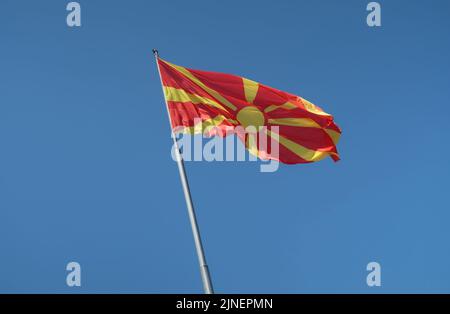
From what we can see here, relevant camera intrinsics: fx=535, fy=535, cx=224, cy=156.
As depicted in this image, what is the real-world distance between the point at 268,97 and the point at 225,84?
1.56 m

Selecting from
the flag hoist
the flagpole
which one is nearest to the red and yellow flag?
the flag hoist

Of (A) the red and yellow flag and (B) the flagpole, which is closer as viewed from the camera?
(B) the flagpole

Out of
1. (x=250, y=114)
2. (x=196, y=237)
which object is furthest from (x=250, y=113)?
(x=196, y=237)

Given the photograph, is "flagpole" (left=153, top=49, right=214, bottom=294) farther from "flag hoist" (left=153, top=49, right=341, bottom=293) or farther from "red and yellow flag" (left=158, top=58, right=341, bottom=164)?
"red and yellow flag" (left=158, top=58, right=341, bottom=164)

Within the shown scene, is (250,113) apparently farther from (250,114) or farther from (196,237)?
(196,237)

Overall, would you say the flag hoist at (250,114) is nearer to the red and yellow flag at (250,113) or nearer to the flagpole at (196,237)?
the red and yellow flag at (250,113)

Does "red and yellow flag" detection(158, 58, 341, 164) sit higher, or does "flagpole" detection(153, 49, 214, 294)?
"red and yellow flag" detection(158, 58, 341, 164)

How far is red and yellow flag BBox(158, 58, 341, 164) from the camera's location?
54.5ft

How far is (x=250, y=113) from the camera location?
17.7 m

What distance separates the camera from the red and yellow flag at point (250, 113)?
655 inches

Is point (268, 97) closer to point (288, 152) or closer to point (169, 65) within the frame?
point (288, 152)

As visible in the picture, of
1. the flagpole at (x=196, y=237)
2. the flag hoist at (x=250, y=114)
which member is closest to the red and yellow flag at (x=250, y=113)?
the flag hoist at (x=250, y=114)
